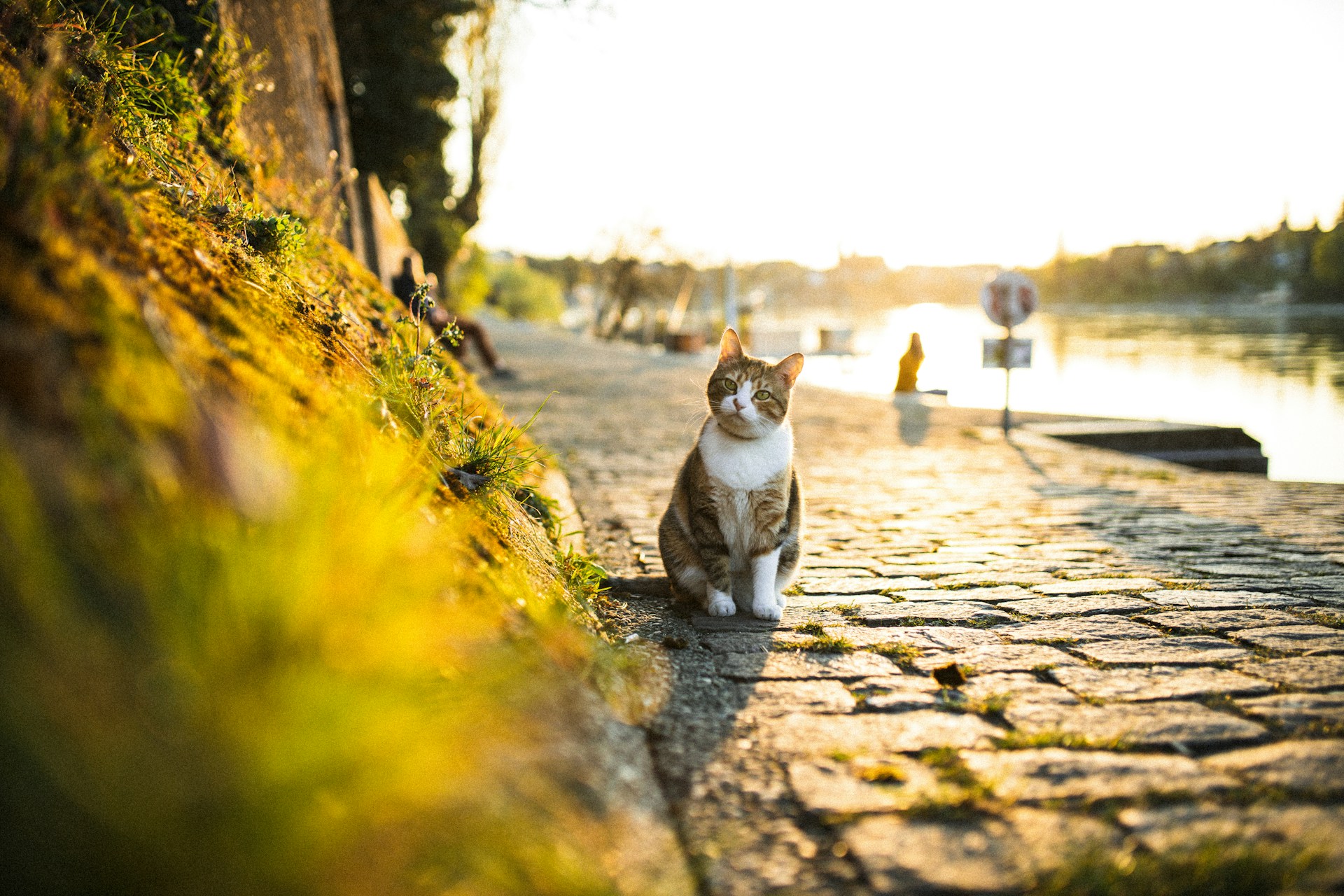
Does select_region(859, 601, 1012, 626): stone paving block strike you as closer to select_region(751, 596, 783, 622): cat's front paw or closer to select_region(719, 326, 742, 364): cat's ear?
select_region(751, 596, 783, 622): cat's front paw

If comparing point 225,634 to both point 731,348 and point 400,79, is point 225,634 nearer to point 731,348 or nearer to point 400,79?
point 731,348

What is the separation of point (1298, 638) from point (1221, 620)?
28 cm

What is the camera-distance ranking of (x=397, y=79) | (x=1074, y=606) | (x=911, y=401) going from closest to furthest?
(x=1074, y=606) → (x=911, y=401) → (x=397, y=79)

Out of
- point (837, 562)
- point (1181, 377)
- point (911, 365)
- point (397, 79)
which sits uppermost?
point (397, 79)

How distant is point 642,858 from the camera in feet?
5.21

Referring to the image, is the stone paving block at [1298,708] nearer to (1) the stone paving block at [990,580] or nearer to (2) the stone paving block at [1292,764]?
(2) the stone paving block at [1292,764]

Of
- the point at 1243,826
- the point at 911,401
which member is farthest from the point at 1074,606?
the point at 911,401

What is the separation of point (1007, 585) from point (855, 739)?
206cm

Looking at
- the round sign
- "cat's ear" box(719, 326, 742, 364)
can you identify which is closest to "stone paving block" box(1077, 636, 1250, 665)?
"cat's ear" box(719, 326, 742, 364)

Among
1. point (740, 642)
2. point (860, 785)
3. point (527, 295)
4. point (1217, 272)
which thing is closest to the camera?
point (860, 785)

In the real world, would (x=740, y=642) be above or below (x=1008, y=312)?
below

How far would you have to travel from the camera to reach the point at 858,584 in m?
3.98

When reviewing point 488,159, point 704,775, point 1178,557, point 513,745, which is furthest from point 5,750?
point 488,159

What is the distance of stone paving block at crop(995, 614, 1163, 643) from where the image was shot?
3.16 m
